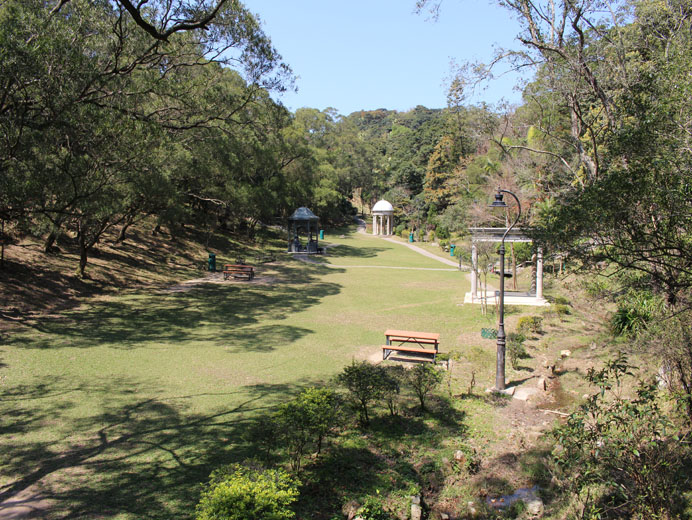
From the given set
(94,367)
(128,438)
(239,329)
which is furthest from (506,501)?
(239,329)

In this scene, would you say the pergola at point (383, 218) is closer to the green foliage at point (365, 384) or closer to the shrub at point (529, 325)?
the shrub at point (529, 325)

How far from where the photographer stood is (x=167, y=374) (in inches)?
396

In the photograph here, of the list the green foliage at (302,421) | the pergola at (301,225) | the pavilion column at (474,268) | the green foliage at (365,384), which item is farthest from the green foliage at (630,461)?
the pergola at (301,225)

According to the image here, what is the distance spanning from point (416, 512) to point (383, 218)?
48116 mm

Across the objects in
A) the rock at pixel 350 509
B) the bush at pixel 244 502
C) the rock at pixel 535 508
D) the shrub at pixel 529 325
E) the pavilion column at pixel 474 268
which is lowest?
the rock at pixel 535 508

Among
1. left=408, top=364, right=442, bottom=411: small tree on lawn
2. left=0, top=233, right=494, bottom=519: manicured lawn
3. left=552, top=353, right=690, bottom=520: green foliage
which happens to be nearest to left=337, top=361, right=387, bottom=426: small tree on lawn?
left=408, top=364, right=442, bottom=411: small tree on lawn

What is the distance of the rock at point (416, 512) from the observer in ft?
18.4

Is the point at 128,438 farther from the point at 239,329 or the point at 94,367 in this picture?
the point at 239,329

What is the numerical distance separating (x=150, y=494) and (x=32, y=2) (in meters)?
→ 10.4

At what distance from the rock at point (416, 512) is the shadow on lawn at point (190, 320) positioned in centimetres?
739

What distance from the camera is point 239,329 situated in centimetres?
1434

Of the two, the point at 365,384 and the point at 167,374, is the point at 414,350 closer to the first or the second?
the point at 365,384

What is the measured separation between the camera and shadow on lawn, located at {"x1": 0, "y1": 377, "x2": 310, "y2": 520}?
550cm

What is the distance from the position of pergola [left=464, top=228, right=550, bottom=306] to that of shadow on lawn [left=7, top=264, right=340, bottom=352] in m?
6.48
